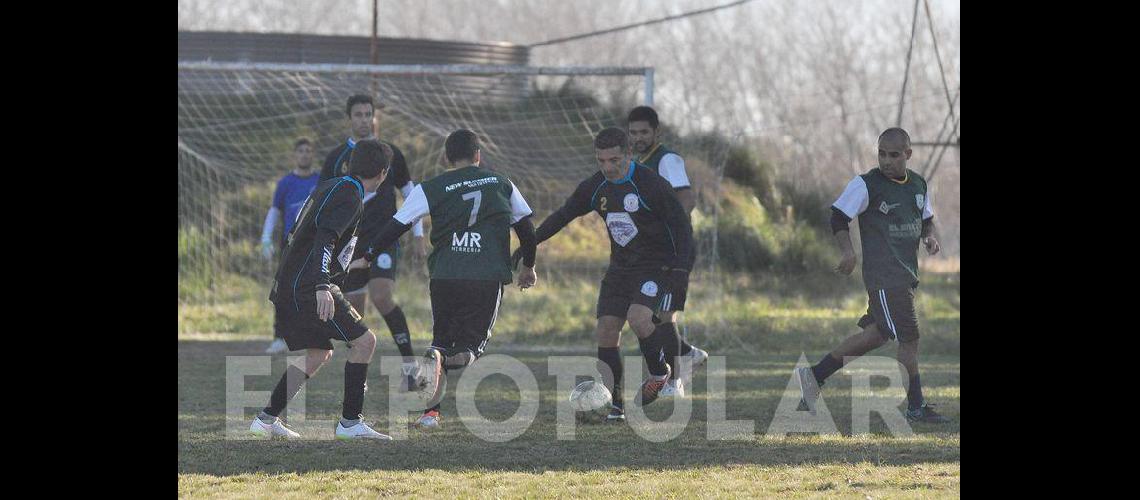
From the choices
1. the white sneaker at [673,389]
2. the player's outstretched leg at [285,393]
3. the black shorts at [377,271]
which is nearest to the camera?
the player's outstretched leg at [285,393]

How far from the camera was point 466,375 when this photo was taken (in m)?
9.00

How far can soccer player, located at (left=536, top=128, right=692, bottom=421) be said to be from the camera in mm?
6812

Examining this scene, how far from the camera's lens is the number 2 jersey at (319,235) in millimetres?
5949

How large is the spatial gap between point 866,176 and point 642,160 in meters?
1.48

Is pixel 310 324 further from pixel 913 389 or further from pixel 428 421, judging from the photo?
pixel 913 389

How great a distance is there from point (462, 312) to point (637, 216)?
3.85ft

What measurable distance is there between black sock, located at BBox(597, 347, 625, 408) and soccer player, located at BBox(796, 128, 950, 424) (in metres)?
1.33

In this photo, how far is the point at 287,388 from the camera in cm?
624

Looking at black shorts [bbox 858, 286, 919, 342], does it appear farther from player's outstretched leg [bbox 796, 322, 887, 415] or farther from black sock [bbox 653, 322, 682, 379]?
black sock [bbox 653, 322, 682, 379]

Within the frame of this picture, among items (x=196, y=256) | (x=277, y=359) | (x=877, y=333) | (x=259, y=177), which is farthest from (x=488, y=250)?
(x=196, y=256)

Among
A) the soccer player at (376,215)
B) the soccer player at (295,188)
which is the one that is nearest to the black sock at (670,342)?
the soccer player at (376,215)

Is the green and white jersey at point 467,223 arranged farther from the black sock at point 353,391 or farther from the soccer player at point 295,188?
the soccer player at point 295,188

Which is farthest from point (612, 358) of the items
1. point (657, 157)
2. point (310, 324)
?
point (310, 324)
